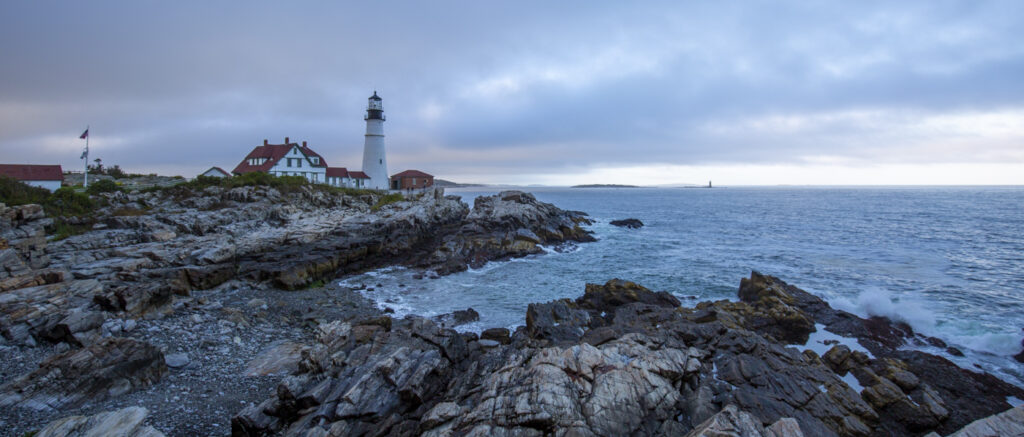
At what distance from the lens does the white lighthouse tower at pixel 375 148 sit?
184 ft

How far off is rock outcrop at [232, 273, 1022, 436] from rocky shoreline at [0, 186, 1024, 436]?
4 centimetres

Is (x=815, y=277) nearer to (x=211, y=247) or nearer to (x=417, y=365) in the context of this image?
(x=417, y=365)

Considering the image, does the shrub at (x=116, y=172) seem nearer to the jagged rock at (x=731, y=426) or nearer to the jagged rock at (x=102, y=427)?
Answer: the jagged rock at (x=102, y=427)

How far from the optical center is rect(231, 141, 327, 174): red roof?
2034 inches

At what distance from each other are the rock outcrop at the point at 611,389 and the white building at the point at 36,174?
133ft

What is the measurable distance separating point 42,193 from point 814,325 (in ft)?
149

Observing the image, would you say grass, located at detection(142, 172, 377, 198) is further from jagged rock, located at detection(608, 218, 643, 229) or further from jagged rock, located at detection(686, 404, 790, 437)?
jagged rock, located at detection(686, 404, 790, 437)

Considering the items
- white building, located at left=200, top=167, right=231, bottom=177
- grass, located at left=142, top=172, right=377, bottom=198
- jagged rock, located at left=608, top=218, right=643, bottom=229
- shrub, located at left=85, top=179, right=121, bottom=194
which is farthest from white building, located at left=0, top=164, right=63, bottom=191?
jagged rock, located at left=608, top=218, right=643, bottom=229

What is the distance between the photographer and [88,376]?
355 inches

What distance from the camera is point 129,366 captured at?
9.51m

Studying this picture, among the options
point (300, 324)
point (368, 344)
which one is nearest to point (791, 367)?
point (368, 344)

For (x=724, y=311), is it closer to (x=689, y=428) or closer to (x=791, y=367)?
(x=791, y=367)

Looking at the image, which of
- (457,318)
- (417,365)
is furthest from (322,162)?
(417,365)

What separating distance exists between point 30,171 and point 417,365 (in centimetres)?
4594
